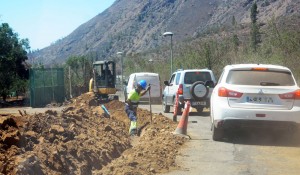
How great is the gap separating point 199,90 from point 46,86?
20.9 meters

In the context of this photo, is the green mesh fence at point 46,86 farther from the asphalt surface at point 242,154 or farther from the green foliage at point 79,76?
the asphalt surface at point 242,154

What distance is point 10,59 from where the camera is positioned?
156 ft

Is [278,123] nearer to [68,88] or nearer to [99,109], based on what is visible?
[99,109]

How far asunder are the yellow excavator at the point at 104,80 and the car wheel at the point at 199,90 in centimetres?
1401

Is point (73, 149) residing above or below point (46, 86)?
above

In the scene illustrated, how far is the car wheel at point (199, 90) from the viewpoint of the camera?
64.3ft

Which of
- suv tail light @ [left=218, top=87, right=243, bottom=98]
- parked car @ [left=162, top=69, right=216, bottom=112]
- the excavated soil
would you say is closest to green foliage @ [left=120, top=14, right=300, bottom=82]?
parked car @ [left=162, top=69, right=216, bottom=112]

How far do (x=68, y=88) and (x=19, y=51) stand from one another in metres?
7.53

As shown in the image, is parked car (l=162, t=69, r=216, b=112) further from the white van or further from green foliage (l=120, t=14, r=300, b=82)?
the white van

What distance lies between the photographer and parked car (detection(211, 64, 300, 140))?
463 inches

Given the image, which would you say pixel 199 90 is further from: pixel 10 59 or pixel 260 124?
pixel 10 59

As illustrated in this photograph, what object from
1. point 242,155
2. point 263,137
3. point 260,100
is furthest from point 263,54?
point 242,155

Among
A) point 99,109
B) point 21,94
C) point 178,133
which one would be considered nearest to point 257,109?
point 178,133

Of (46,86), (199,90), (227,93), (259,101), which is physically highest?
(227,93)
